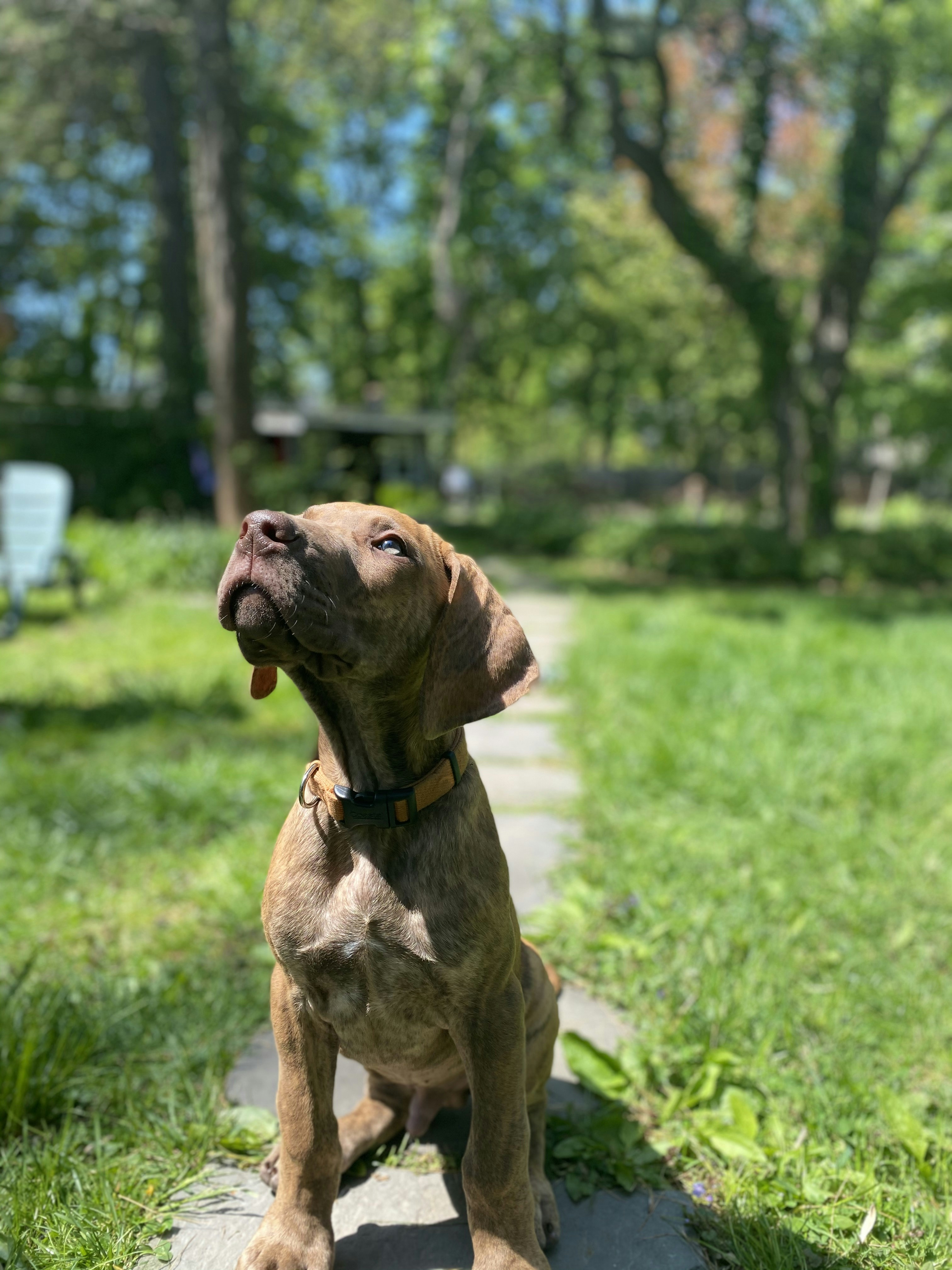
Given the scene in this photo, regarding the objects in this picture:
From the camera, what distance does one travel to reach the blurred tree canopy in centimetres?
1228

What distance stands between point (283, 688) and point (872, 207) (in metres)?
12.8

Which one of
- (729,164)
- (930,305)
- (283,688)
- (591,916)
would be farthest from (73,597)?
(930,305)

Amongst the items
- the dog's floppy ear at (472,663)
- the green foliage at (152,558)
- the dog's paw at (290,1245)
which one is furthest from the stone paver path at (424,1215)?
the green foliage at (152,558)

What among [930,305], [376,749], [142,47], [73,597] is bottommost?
[73,597]

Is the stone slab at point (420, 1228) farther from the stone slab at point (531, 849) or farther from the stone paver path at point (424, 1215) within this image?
the stone slab at point (531, 849)

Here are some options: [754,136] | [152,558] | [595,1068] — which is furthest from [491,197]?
[595,1068]

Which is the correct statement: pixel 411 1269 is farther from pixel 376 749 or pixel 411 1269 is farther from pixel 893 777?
pixel 893 777

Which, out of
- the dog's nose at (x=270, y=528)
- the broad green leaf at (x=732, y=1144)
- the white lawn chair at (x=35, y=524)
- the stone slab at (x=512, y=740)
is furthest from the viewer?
the white lawn chair at (x=35, y=524)

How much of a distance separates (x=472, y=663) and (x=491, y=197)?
24.7 meters

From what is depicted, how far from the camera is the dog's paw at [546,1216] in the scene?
183 centimetres

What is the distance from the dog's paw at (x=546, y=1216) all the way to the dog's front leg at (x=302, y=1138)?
0.40m

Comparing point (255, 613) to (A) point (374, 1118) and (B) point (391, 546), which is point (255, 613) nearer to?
(B) point (391, 546)

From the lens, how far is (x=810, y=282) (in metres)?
16.1

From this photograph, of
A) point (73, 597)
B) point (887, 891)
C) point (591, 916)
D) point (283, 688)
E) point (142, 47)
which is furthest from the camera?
point (142, 47)
